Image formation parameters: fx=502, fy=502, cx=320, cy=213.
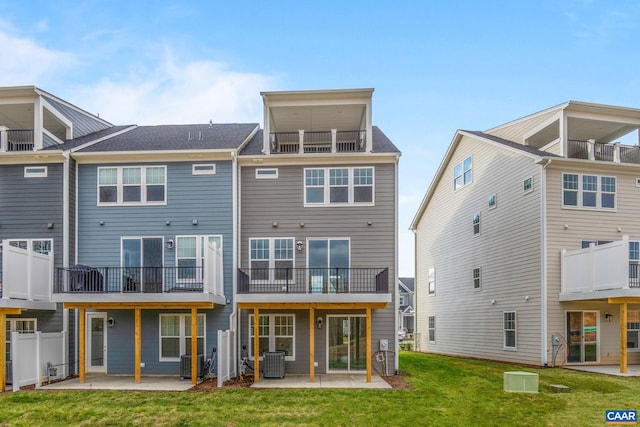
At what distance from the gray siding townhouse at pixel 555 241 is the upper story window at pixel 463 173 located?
13 centimetres

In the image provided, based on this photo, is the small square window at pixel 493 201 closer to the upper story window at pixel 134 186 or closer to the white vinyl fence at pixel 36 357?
the upper story window at pixel 134 186

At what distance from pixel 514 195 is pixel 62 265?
1606cm

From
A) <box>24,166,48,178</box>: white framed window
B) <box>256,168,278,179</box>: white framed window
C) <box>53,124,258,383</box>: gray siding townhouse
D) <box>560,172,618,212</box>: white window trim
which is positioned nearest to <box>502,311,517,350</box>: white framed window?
<box>560,172,618,212</box>: white window trim

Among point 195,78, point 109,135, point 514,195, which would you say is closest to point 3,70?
point 109,135

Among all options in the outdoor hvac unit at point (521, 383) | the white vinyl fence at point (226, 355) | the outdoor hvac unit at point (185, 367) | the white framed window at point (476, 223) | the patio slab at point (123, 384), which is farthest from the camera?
the white framed window at point (476, 223)

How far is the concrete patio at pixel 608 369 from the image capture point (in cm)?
1496

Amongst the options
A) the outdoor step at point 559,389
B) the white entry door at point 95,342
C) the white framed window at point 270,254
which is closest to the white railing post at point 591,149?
the outdoor step at point 559,389

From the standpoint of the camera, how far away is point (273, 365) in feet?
48.6

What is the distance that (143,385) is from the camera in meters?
13.9

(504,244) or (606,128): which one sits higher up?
(606,128)

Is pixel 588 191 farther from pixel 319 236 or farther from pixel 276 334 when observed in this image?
pixel 276 334

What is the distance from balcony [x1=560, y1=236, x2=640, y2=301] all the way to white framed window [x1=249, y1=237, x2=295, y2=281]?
30.3 ft

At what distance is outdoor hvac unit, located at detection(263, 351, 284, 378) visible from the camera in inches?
583

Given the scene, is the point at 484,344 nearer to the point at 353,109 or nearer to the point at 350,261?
the point at 350,261
